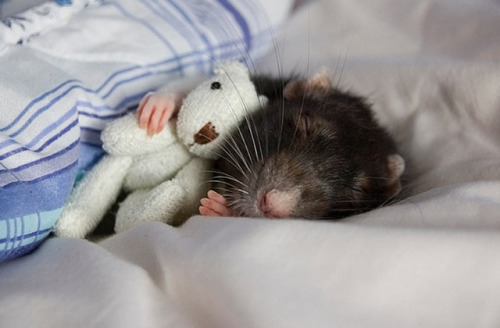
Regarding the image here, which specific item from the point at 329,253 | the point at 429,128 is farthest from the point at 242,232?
the point at 429,128

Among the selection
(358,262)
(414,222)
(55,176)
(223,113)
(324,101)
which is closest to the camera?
(358,262)

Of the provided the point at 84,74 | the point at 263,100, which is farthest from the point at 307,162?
the point at 84,74

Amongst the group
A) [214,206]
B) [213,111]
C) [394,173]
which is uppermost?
[213,111]

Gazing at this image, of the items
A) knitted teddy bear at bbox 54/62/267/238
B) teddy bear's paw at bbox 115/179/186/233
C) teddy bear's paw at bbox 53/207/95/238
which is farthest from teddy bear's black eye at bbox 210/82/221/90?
teddy bear's paw at bbox 53/207/95/238

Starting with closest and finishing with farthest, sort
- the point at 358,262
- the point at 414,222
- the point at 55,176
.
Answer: the point at 358,262, the point at 414,222, the point at 55,176

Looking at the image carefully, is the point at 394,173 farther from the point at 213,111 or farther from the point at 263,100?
the point at 213,111

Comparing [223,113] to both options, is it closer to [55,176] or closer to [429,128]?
[55,176]
